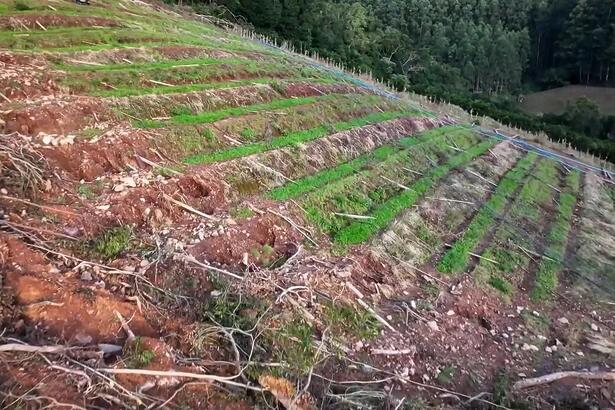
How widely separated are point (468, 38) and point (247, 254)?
179 ft

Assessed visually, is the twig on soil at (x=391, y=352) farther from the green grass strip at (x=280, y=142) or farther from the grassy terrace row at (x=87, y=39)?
the grassy terrace row at (x=87, y=39)

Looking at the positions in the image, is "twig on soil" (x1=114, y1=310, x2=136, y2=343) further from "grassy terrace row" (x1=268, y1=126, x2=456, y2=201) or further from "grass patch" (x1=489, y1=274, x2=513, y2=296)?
"grass patch" (x1=489, y1=274, x2=513, y2=296)

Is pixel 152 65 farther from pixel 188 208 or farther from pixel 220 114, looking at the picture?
pixel 188 208

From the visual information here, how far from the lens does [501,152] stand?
1734 cm

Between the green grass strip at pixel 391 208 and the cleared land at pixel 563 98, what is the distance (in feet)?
128

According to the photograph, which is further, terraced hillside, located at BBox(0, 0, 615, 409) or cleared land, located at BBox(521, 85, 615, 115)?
cleared land, located at BBox(521, 85, 615, 115)

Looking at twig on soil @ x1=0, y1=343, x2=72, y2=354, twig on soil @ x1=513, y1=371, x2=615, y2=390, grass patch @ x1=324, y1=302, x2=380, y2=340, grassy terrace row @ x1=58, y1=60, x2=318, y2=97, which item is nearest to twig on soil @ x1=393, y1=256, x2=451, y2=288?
grass patch @ x1=324, y1=302, x2=380, y2=340

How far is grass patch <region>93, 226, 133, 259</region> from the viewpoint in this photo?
609 cm

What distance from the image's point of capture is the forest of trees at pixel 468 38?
40.7 m

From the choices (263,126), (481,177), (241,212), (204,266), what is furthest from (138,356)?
(481,177)

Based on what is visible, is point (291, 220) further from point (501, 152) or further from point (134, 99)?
point (501, 152)

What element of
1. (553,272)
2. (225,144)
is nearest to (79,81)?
(225,144)

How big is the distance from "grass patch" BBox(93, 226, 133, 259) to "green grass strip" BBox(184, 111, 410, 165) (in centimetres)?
252

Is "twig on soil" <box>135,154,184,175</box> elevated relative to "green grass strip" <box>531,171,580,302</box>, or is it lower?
elevated
